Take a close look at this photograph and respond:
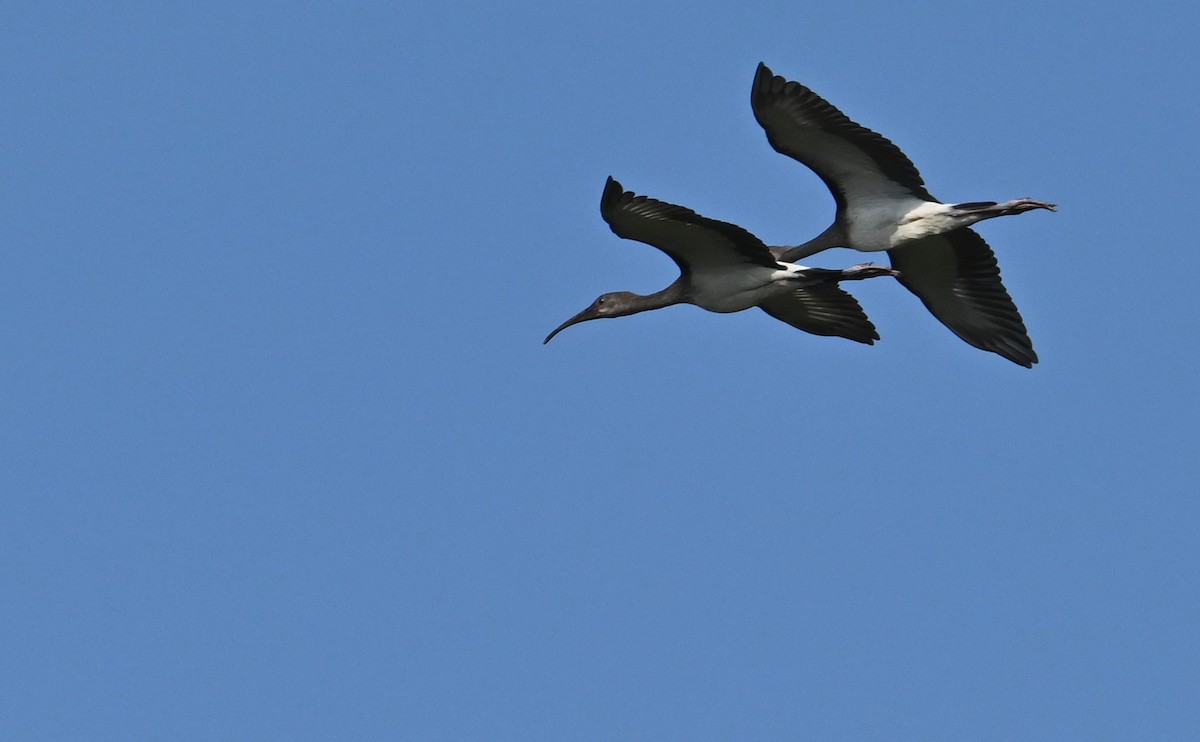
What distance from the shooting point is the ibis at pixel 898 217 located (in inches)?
1057

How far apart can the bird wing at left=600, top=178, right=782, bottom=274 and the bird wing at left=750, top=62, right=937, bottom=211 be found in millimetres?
1242

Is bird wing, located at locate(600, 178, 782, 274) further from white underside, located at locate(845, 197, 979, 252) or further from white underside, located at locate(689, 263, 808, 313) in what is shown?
white underside, located at locate(845, 197, 979, 252)

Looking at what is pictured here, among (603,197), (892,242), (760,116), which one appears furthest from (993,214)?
(603,197)

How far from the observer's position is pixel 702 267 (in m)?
27.8

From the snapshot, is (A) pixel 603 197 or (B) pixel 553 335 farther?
(B) pixel 553 335

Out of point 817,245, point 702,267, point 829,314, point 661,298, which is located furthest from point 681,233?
point 829,314

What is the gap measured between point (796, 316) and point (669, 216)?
15.3ft

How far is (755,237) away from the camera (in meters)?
27.0

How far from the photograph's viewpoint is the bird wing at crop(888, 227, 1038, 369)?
2945 cm

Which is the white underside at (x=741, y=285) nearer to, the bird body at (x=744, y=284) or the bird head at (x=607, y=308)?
the bird body at (x=744, y=284)

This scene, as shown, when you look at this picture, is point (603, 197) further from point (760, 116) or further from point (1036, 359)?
point (1036, 359)

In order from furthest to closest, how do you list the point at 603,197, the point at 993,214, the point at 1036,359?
the point at 1036,359 < the point at 993,214 < the point at 603,197

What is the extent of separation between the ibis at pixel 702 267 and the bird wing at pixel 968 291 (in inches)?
46.7

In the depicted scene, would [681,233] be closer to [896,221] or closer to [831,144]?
[831,144]
